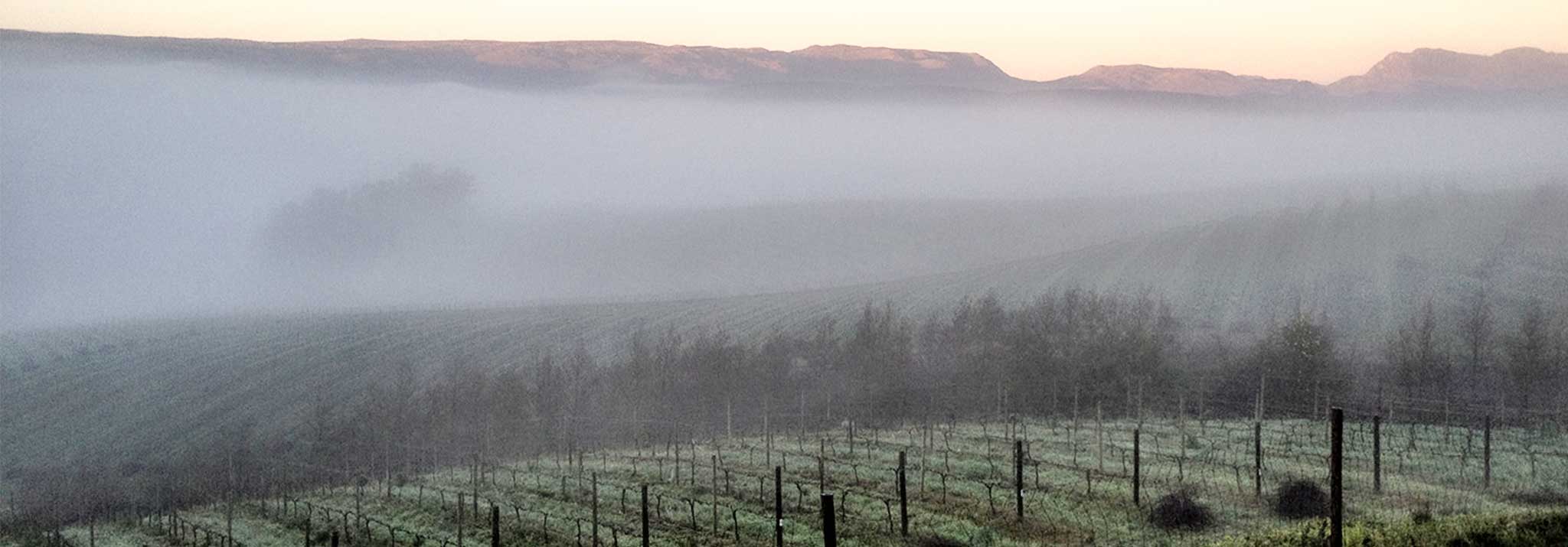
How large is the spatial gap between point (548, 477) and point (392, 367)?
2079 inches

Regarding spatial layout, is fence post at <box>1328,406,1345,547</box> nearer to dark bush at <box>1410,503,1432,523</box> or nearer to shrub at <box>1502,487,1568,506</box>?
dark bush at <box>1410,503,1432,523</box>

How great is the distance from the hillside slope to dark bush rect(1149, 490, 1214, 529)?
4921 centimetres

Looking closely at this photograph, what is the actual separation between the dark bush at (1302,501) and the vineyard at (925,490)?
0.45m

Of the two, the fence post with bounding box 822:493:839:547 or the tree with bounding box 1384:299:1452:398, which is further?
the tree with bounding box 1384:299:1452:398

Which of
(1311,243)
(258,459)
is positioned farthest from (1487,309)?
(258,459)

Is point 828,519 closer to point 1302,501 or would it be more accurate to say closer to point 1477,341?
point 1302,501

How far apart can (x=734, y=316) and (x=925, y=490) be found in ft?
213

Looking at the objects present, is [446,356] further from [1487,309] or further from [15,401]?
[1487,309]

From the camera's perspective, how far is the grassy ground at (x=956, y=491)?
2886 cm

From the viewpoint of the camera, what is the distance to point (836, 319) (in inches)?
3474

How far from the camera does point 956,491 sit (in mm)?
33781

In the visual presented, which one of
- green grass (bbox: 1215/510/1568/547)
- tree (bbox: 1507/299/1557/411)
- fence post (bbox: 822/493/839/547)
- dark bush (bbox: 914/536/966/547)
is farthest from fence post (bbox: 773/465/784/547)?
tree (bbox: 1507/299/1557/411)

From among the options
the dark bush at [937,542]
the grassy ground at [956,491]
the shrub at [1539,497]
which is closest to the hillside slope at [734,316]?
the grassy ground at [956,491]

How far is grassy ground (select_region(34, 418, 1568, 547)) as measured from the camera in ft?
94.7
